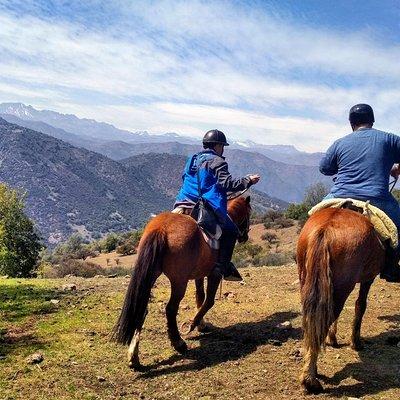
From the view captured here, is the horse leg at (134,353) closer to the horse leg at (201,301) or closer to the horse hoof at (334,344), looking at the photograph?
the horse leg at (201,301)

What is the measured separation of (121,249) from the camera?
47906 mm

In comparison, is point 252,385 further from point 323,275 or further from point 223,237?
point 223,237

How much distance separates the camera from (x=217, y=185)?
Result: 652 cm

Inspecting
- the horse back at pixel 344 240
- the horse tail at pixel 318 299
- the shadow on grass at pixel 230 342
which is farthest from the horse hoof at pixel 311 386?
the shadow on grass at pixel 230 342

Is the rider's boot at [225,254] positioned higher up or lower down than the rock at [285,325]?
higher up

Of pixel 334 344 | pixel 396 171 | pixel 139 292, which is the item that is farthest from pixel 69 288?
pixel 396 171

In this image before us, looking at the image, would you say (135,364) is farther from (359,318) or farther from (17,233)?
(17,233)

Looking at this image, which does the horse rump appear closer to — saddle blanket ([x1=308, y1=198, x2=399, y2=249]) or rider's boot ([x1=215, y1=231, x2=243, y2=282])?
saddle blanket ([x1=308, y1=198, x2=399, y2=249])

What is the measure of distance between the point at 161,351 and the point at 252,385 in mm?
1652

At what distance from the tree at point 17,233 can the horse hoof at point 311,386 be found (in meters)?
29.3

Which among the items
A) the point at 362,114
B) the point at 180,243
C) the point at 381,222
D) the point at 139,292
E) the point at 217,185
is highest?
the point at 362,114

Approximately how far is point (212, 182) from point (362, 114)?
2308mm

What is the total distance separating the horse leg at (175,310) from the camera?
232 inches

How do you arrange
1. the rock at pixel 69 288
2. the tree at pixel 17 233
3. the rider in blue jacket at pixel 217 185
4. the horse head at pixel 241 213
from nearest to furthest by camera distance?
1. the rider in blue jacket at pixel 217 185
2. the horse head at pixel 241 213
3. the rock at pixel 69 288
4. the tree at pixel 17 233
